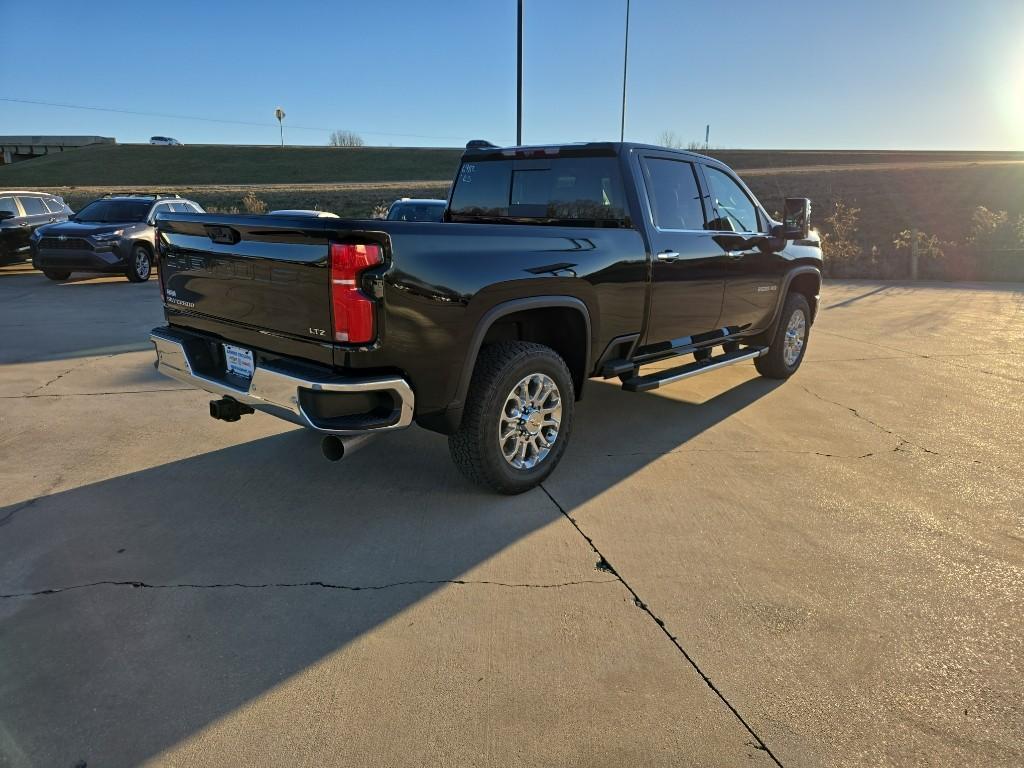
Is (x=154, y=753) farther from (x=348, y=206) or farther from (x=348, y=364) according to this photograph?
(x=348, y=206)

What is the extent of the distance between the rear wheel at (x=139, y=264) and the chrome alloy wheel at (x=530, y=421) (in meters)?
11.3

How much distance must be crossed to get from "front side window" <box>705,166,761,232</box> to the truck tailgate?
132 inches

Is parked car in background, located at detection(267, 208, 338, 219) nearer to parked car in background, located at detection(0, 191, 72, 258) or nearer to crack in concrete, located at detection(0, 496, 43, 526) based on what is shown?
crack in concrete, located at detection(0, 496, 43, 526)

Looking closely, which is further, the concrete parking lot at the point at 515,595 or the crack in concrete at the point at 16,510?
the crack in concrete at the point at 16,510

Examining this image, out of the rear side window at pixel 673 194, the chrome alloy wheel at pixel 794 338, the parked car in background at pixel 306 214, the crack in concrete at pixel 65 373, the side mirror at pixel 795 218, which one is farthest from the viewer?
the chrome alloy wheel at pixel 794 338

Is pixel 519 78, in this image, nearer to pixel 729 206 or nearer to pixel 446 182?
pixel 729 206

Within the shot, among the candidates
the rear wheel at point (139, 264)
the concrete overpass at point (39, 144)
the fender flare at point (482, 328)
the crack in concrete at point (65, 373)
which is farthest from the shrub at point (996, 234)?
the concrete overpass at point (39, 144)

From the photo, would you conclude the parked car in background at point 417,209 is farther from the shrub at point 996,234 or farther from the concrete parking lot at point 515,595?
the shrub at point 996,234

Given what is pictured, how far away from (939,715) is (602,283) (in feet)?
8.91

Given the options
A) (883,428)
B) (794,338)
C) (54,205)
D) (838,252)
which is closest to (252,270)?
(883,428)

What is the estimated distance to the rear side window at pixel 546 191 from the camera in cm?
464

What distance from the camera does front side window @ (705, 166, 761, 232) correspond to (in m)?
5.40

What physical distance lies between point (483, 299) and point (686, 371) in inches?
83.7

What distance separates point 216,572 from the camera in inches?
123
